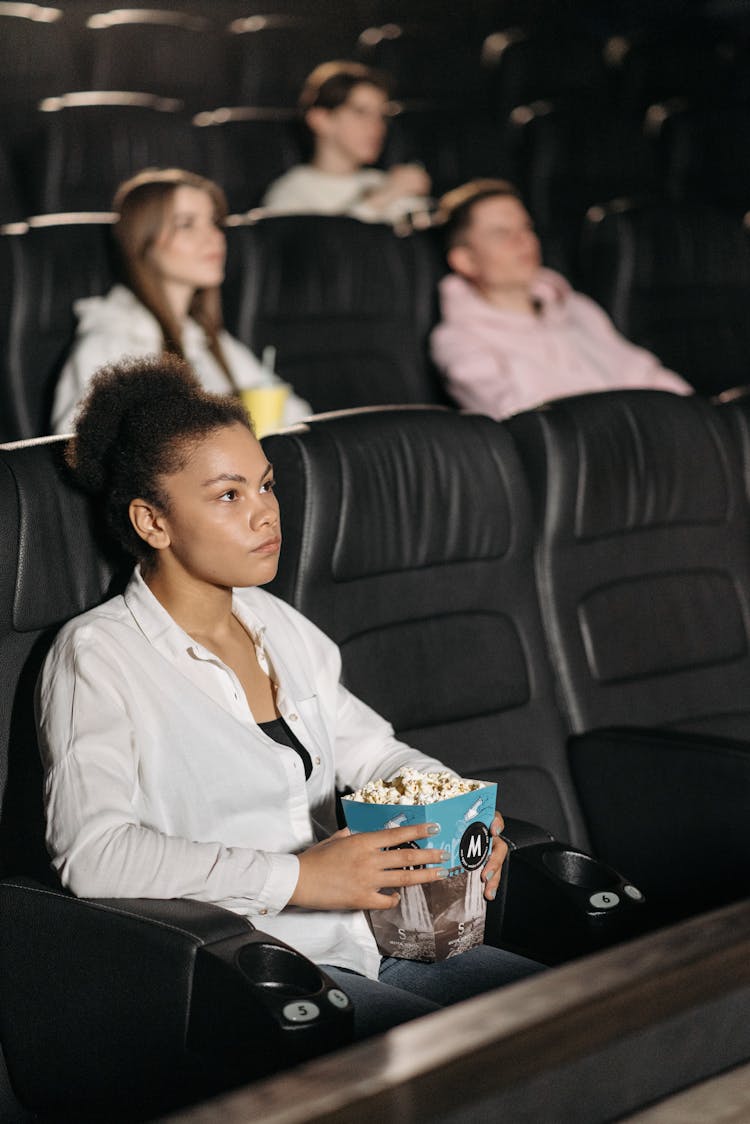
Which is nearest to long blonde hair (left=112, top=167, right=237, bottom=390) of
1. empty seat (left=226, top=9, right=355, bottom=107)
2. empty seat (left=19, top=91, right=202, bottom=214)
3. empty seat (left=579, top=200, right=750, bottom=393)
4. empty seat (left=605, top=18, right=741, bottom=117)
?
empty seat (left=19, top=91, right=202, bottom=214)

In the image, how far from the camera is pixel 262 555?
5.16 ft

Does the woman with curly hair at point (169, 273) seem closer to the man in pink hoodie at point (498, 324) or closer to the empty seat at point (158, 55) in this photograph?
the man in pink hoodie at point (498, 324)

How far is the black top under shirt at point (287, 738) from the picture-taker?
1625 millimetres

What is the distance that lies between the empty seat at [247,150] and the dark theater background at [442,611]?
0.4 inches

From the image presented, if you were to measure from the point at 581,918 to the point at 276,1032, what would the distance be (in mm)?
480

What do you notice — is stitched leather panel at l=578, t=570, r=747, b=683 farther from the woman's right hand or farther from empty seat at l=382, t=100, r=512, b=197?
empty seat at l=382, t=100, r=512, b=197

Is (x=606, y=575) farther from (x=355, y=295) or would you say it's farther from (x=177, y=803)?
(x=355, y=295)

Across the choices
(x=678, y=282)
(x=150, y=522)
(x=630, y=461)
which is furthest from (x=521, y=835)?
(x=678, y=282)

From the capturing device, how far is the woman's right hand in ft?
4.58

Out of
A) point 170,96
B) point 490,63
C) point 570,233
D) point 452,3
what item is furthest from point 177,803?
point 452,3

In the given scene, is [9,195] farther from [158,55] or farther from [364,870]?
[364,870]

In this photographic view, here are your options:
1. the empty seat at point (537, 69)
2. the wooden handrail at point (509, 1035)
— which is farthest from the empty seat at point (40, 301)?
the empty seat at point (537, 69)

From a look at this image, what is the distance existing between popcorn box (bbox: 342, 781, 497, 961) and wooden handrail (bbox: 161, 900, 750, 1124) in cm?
44

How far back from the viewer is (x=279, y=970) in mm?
1320
